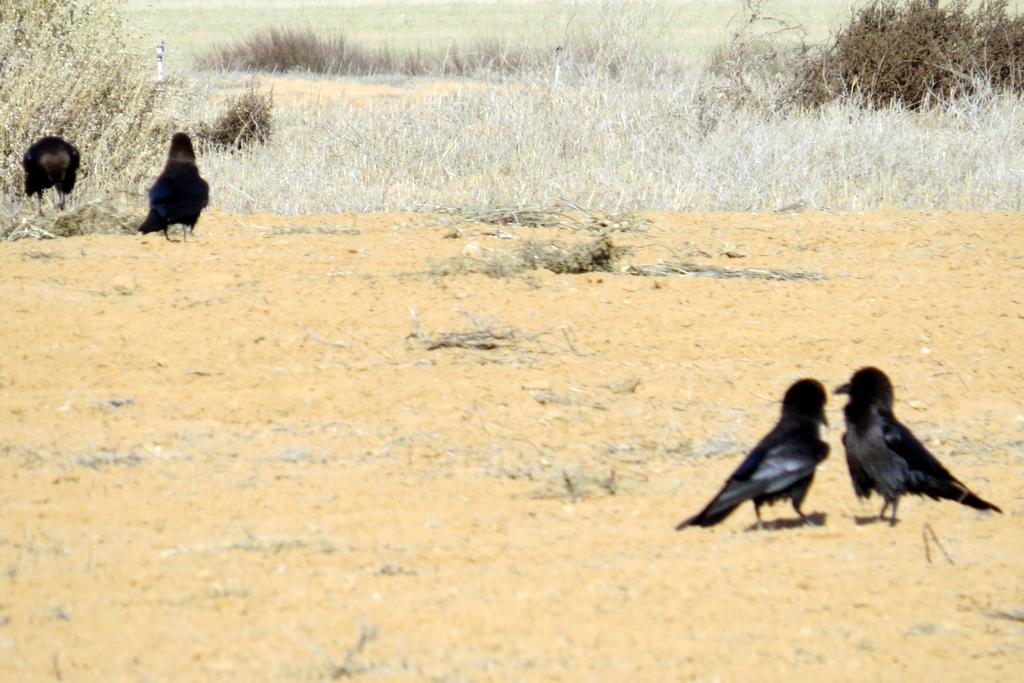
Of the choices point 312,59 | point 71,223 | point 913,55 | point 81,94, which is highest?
point 913,55

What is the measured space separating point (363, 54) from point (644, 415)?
1265 inches

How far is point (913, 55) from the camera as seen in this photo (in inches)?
699

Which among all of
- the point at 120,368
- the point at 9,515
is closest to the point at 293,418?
the point at 120,368

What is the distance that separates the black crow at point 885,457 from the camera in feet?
16.7

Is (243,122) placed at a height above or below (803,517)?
below

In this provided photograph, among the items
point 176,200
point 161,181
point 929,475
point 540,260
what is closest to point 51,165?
point 161,181

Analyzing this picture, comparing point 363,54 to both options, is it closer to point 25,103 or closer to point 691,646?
point 25,103

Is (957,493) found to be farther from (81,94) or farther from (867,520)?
(81,94)

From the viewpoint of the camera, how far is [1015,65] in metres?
18.0

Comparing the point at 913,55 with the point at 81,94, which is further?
the point at 913,55

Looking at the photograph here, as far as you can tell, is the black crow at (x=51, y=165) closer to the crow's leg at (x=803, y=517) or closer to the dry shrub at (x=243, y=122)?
the dry shrub at (x=243, y=122)

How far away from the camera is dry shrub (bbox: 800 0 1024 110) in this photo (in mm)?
17672

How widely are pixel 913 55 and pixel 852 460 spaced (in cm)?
1397

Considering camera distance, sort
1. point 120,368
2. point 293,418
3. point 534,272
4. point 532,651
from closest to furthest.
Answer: point 532,651 → point 293,418 → point 120,368 → point 534,272
